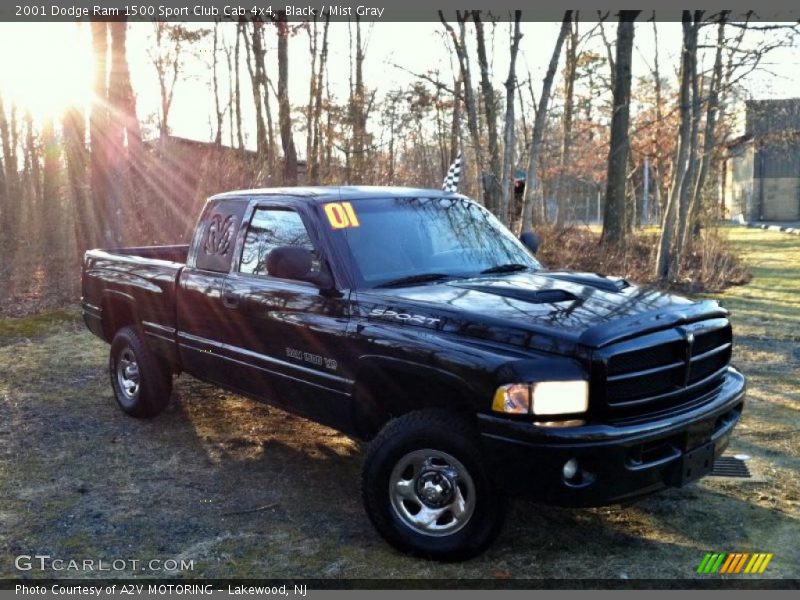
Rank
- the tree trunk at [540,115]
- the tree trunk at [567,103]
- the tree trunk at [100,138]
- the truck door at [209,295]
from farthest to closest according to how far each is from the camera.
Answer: the tree trunk at [567,103] < the tree trunk at [540,115] < the tree trunk at [100,138] < the truck door at [209,295]

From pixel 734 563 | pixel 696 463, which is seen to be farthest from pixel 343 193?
pixel 734 563

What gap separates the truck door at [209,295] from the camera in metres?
5.14

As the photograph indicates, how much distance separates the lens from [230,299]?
16.4 feet

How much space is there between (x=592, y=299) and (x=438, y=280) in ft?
3.15

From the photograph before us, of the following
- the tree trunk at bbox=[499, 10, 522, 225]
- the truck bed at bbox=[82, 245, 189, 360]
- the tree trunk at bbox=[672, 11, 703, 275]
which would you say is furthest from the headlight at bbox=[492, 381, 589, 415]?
the tree trunk at bbox=[672, 11, 703, 275]

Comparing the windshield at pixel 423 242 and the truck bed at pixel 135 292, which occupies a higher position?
the windshield at pixel 423 242

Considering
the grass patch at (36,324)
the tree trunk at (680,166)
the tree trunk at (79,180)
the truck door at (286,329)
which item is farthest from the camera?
the tree trunk at (79,180)

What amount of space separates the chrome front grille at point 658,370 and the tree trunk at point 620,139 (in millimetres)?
13196

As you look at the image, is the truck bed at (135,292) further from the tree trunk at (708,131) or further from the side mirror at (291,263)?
the tree trunk at (708,131)

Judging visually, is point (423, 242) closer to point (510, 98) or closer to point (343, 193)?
point (343, 193)

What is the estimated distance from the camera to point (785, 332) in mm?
9414

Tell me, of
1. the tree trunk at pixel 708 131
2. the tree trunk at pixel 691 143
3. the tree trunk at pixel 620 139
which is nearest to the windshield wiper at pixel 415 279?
the tree trunk at pixel 691 143

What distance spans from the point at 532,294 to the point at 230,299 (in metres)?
2.24

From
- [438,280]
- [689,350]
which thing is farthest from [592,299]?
[438,280]
